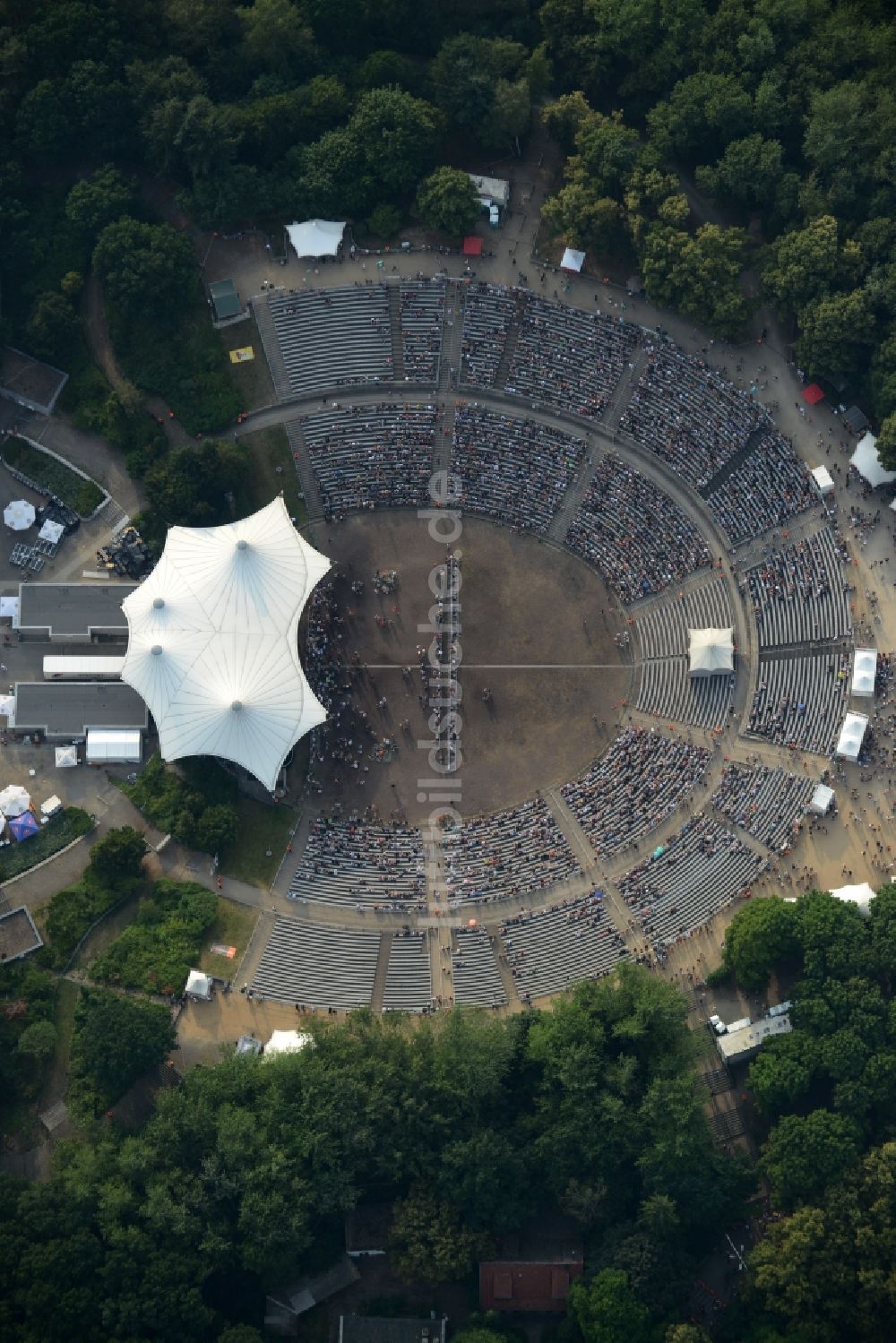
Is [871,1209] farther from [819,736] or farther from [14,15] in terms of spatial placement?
[14,15]

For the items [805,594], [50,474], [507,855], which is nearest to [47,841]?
[50,474]

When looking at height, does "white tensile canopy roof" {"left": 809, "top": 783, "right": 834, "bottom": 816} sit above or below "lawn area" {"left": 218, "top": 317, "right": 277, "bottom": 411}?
below

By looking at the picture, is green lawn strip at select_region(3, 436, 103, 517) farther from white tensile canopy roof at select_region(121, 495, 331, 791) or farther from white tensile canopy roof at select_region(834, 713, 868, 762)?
white tensile canopy roof at select_region(834, 713, 868, 762)

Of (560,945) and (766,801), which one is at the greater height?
(766,801)

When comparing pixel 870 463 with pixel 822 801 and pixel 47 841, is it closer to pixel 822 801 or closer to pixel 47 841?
pixel 822 801

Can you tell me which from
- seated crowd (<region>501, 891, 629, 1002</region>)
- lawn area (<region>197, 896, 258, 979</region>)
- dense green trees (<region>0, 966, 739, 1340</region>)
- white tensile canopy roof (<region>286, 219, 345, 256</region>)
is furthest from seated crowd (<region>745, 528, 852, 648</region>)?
lawn area (<region>197, 896, 258, 979</region>)

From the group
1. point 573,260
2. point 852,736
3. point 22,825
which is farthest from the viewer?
point 573,260

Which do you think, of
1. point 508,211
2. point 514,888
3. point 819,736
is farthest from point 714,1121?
point 508,211
